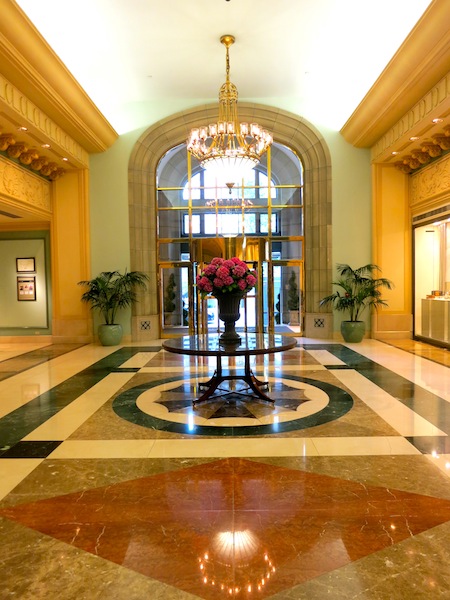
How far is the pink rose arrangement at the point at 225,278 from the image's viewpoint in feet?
15.1

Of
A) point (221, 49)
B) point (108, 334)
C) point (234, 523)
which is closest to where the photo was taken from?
point (234, 523)

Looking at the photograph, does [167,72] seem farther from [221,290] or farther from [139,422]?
[139,422]

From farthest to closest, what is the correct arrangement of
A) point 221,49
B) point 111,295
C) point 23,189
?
point 111,295 → point 23,189 → point 221,49

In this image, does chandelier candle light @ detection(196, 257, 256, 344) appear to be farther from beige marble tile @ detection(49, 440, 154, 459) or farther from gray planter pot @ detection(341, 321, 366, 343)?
gray planter pot @ detection(341, 321, 366, 343)

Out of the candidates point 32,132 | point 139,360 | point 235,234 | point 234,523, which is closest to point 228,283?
point 234,523

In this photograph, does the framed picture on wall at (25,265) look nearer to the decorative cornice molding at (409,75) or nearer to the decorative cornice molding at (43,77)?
the decorative cornice molding at (43,77)

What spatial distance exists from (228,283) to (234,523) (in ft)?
8.75

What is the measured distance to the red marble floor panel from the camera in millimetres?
1938

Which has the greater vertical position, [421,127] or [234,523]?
[421,127]

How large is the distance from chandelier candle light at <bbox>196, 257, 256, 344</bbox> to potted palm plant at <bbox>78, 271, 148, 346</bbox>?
16.7 feet

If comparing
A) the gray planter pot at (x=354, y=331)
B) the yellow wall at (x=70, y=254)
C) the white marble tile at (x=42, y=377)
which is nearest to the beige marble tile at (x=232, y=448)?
the white marble tile at (x=42, y=377)

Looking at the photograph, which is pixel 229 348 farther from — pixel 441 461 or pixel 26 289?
pixel 26 289

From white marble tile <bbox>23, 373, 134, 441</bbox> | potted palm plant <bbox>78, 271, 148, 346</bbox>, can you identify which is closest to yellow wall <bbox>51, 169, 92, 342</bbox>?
potted palm plant <bbox>78, 271, 148, 346</bbox>

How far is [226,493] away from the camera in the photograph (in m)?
2.63
